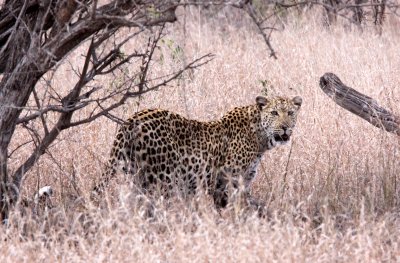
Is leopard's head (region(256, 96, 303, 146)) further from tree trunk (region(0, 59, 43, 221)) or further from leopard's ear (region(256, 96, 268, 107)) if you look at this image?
tree trunk (region(0, 59, 43, 221))

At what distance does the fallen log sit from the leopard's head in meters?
0.36

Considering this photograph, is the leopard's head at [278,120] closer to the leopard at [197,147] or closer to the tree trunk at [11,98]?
the leopard at [197,147]

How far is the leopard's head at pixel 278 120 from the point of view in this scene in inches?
282

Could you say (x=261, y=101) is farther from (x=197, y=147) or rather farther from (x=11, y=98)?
(x=11, y=98)

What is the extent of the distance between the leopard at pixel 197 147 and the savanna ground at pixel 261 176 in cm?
24

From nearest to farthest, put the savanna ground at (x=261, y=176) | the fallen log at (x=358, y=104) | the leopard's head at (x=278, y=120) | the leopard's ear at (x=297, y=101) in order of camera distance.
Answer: the savanna ground at (x=261, y=176), the fallen log at (x=358, y=104), the leopard's head at (x=278, y=120), the leopard's ear at (x=297, y=101)

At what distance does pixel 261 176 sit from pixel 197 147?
0.78 m

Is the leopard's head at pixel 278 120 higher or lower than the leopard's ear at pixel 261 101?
lower

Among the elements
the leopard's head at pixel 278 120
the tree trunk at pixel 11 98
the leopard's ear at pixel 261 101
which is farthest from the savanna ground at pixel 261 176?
the leopard's ear at pixel 261 101

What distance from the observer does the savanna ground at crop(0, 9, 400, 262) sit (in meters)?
4.91

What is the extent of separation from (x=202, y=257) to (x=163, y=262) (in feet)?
0.85

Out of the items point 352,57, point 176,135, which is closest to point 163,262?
point 176,135

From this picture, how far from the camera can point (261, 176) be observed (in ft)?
24.5

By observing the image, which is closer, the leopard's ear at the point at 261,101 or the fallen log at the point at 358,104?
the fallen log at the point at 358,104
